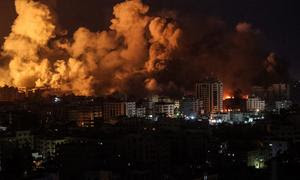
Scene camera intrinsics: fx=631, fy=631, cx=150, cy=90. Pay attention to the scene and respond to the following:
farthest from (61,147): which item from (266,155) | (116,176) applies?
(266,155)

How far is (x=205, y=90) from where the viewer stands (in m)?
19.5

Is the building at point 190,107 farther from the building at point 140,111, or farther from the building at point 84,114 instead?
the building at point 84,114

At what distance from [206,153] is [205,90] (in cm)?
845

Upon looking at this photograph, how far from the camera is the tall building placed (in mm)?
19062

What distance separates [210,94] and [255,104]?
1.48m

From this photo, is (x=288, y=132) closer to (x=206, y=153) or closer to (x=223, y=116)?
(x=206, y=153)

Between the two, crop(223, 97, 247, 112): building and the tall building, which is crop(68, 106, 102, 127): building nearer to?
the tall building

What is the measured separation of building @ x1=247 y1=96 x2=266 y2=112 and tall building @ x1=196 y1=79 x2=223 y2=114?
2.79ft

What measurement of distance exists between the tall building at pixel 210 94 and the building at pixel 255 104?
33.5 inches

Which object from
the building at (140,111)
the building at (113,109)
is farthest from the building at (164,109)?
the building at (113,109)

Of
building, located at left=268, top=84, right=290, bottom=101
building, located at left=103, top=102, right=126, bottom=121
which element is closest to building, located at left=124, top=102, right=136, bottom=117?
building, located at left=103, top=102, right=126, bottom=121

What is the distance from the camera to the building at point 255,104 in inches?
752

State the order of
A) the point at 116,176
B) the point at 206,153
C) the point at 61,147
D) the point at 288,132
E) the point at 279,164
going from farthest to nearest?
the point at 288,132 → the point at 206,153 → the point at 61,147 → the point at 279,164 → the point at 116,176

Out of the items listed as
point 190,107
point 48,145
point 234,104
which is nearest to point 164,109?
point 190,107
